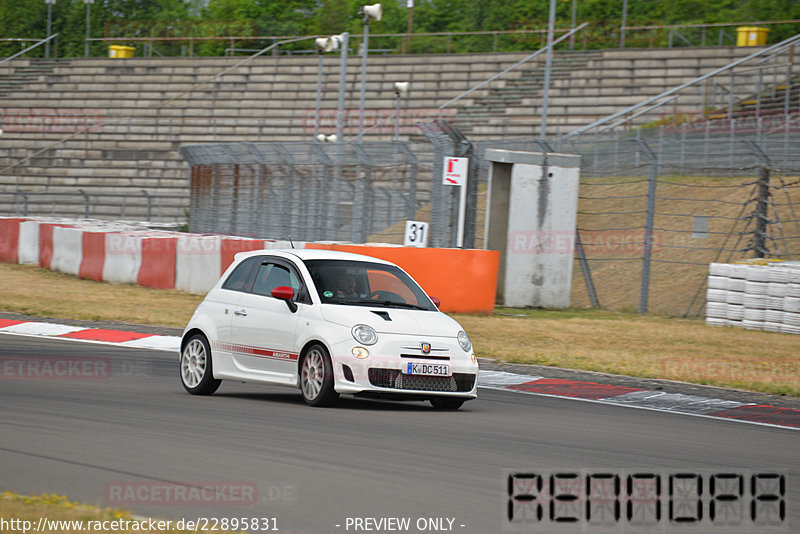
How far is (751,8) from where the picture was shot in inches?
2557

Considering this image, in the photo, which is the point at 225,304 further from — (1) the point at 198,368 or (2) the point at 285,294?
(2) the point at 285,294

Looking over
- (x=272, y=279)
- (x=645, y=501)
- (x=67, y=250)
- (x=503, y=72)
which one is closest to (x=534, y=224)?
(x=67, y=250)

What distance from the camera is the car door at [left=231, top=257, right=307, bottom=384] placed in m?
10.6

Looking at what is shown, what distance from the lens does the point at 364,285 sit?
36.5 ft

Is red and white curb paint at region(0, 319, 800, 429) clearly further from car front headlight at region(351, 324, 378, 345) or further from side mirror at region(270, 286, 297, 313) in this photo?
side mirror at region(270, 286, 297, 313)

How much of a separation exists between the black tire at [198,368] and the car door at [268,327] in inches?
13.4

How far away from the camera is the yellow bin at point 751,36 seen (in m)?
43.8

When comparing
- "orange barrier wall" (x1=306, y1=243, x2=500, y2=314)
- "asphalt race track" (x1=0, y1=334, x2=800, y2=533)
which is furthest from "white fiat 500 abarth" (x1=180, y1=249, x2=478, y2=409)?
"orange barrier wall" (x1=306, y1=243, x2=500, y2=314)

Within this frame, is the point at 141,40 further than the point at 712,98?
Yes

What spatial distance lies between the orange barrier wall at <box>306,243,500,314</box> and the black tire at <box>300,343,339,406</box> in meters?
10.2

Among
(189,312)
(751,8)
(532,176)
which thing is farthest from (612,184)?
(751,8)

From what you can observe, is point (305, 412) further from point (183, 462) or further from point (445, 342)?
point (183, 462)

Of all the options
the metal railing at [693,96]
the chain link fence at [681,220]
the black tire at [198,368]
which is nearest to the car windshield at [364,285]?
the black tire at [198,368]

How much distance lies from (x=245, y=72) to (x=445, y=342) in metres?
43.3
